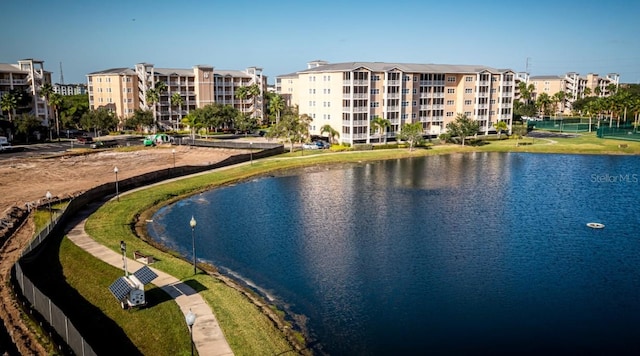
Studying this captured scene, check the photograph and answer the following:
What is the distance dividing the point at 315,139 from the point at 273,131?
1444 centimetres

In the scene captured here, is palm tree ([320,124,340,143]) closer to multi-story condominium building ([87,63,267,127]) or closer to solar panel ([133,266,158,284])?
multi-story condominium building ([87,63,267,127])

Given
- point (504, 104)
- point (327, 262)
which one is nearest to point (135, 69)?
point (504, 104)

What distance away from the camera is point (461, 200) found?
60.9 metres

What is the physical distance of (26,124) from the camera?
343ft

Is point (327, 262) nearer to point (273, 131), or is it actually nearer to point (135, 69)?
point (273, 131)

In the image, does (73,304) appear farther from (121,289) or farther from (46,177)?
(46,177)

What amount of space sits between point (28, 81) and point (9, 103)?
12381 millimetres

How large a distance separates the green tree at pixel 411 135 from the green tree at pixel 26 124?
76.4 metres

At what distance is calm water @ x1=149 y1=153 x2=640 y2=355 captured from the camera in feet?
95.5

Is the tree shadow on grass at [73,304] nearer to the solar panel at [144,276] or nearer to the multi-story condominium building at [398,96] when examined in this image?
the solar panel at [144,276]

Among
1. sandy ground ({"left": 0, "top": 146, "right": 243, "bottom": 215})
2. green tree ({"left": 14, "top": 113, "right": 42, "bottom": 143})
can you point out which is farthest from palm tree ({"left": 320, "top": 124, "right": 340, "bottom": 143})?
green tree ({"left": 14, "top": 113, "right": 42, "bottom": 143})

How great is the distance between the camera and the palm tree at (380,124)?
341ft

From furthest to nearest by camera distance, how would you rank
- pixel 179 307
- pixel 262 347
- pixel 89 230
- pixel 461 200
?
pixel 461 200 → pixel 89 230 → pixel 179 307 → pixel 262 347

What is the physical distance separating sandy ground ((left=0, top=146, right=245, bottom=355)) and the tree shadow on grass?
67.9 inches
